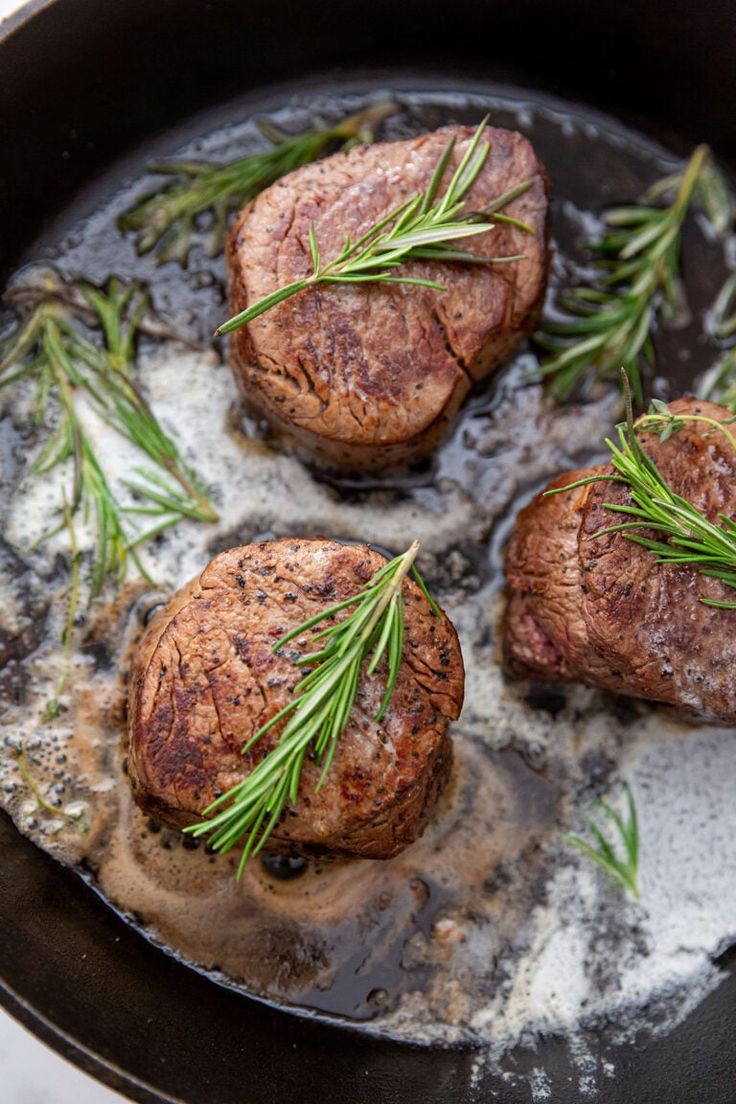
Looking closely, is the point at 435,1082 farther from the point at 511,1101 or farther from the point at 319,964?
the point at 319,964

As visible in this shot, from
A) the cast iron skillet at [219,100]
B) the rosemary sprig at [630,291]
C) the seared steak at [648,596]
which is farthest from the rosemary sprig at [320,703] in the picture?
the rosemary sprig at [630,291]

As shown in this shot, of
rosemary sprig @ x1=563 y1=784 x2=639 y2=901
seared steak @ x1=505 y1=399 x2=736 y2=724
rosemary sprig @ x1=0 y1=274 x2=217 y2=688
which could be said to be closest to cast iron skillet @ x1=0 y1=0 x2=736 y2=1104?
rosemary sprig @ x1=0 y1=274 x2=217 y2=688

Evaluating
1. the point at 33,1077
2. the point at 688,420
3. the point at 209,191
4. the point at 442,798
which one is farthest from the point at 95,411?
the point at 33,1077

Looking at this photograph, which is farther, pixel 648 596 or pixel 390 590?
pixel 648 596

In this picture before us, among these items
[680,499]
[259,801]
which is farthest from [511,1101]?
[680,499]

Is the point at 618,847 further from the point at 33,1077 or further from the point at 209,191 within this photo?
the point at 209,191

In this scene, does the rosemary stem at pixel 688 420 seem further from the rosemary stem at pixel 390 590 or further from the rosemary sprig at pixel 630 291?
the rosemary stem at pixel 390 590

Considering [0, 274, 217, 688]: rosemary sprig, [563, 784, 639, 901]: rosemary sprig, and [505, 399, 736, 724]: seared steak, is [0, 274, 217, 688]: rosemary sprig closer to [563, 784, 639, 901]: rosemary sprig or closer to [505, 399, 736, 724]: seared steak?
[505, 399, 736, 724]: seared steak
